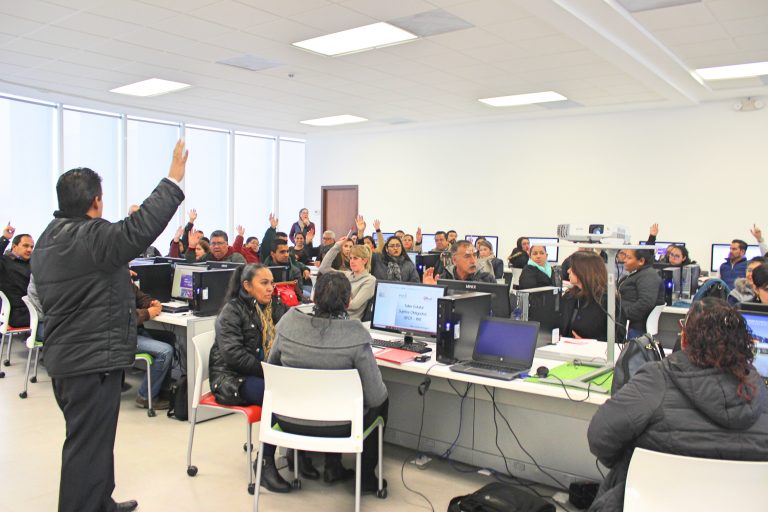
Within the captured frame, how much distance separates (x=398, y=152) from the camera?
454 inches

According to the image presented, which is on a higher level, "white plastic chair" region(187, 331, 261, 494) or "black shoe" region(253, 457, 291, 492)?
"white plastic chair" region(187, 331, 261, 494)

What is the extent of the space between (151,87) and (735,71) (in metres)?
7.28

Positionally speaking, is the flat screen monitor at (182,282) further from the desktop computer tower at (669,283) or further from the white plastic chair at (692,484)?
the desktop computer tower at (669,283)

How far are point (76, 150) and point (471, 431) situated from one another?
8.37m

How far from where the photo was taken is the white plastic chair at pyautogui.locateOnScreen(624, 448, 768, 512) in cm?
169

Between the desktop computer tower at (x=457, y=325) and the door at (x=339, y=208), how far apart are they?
8.94m

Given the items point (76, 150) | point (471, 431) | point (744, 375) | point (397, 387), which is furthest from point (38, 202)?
point (744, 375)

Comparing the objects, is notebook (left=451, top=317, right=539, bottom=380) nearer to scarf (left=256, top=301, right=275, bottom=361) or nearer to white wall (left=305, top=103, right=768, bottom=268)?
scarf (left=256, top=301, right=275, bottom=361)

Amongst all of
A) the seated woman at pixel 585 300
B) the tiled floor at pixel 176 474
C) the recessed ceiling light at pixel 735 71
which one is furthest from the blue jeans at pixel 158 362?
the recessed ceiling light at pixel 735 71

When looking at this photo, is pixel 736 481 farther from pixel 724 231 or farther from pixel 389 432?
pixel 724 231

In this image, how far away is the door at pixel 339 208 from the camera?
1234cm

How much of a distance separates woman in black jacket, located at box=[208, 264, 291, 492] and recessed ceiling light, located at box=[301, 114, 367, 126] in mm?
6871

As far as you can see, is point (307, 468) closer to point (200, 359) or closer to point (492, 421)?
point (200, 359)

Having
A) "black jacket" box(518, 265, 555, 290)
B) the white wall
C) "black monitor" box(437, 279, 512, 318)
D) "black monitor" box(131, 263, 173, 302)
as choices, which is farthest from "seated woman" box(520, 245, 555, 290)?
the white wall
